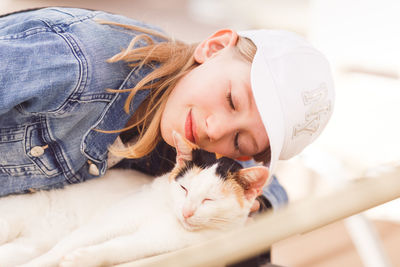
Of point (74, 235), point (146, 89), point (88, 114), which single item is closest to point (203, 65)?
point (146, 89)

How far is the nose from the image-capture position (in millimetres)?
556

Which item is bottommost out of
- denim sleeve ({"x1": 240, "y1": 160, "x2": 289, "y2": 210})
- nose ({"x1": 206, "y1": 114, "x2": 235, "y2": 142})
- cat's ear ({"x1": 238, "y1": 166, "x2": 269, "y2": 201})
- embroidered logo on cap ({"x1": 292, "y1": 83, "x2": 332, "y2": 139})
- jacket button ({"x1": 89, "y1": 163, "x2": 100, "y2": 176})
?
denim sleeve ({"x1": 240, "y1": 160, "x2": 289, "y2": 210})

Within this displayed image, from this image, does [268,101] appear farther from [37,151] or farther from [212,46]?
[37,151]

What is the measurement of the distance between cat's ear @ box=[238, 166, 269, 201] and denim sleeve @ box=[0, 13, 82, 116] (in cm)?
34

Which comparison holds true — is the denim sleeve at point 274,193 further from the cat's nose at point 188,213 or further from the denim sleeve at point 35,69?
the denim sleeve at point 35,69

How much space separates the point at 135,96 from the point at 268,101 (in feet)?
0.89

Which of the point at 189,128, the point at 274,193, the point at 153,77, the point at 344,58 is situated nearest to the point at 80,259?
the point at 189,128

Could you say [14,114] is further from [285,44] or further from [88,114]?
[285,44]

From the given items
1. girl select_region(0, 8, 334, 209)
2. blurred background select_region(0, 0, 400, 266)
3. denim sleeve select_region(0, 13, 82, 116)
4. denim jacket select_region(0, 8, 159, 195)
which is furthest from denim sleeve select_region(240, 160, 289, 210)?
denim sleeve select_region(0, 13, 82, 116)

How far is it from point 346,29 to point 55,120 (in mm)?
751

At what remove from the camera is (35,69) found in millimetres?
611

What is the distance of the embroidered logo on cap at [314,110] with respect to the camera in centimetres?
57

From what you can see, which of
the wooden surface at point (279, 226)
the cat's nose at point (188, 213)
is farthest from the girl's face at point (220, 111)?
the wooden surface at point (279, 226)

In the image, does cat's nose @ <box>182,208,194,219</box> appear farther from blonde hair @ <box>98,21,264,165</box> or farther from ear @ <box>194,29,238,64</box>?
ear @ <box>194,29,238,64</box>
